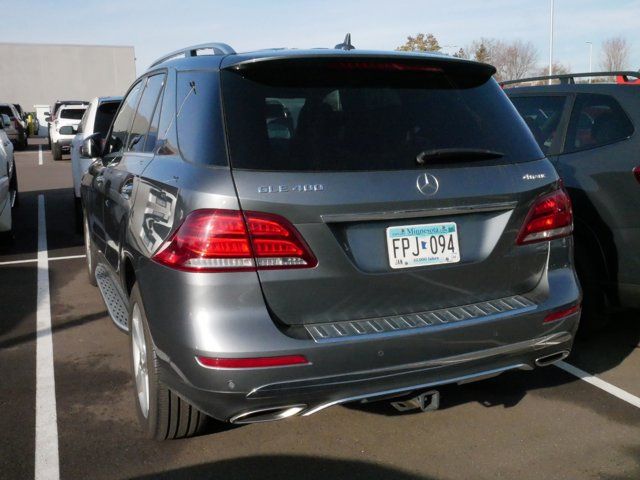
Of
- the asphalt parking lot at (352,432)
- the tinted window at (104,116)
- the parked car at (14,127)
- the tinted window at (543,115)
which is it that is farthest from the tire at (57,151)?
the tinted window at (543,115)

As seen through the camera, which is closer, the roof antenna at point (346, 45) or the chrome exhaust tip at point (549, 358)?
the chrome exhaust tip at point (549, 358)

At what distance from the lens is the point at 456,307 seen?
2992 millimetres

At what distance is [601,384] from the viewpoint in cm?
415

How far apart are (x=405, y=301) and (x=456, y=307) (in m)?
0.25

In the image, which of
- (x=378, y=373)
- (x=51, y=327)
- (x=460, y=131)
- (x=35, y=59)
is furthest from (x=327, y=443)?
(x=35, y=59)

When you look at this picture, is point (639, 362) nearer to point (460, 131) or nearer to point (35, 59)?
point (460, 131)

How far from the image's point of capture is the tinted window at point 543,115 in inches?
200

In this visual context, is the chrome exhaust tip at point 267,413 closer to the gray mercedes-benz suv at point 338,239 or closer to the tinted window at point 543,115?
the gray mercedes-benz suv at point 338,239

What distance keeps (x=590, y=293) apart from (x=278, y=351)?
278 cm

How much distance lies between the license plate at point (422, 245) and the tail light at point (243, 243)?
0.37m

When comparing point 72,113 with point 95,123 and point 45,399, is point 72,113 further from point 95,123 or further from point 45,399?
point 45,399

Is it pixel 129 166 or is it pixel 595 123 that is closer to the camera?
pixel 129 166

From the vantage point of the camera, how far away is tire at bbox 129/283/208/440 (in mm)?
3172

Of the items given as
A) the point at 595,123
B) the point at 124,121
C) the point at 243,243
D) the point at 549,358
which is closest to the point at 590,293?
the point at 595,123
